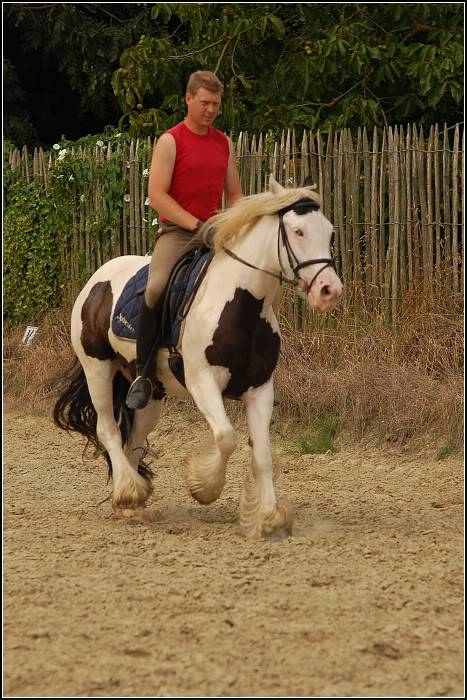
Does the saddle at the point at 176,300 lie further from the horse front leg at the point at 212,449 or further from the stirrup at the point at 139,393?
the horse front leg at the point at 212,449

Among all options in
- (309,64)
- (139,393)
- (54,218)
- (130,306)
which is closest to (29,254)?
(54,218)

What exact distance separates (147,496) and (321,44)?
6176mm

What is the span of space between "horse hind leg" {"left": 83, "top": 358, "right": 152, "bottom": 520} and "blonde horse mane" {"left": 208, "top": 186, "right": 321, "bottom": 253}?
139 centimetres

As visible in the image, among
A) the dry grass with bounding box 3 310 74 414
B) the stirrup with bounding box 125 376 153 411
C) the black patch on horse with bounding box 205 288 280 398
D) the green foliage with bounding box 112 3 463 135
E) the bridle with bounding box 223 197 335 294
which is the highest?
the green foliage with bounding box 112 3 463 135

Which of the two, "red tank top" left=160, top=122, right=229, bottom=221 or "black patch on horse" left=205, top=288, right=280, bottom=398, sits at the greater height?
"red tank top" left=160, top=122, right=229, bottom=221

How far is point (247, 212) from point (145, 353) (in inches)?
41.7

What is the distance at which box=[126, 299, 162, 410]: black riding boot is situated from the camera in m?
7.18

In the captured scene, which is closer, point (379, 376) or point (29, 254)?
point (379, 376)

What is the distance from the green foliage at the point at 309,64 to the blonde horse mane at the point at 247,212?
5.55 m

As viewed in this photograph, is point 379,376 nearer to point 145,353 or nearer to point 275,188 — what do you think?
point 145,353

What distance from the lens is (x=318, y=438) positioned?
31.2 ft

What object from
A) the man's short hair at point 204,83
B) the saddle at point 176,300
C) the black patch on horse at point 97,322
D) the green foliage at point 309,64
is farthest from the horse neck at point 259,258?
the green foliage at point 309,64

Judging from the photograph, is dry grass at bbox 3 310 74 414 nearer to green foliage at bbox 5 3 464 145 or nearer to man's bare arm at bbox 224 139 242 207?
green foliage at bbox 5 3 464 145

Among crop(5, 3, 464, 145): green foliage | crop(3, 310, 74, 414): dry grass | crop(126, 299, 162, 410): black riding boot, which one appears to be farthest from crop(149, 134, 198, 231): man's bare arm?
crop(5, 3, 464, 145): green foliage
